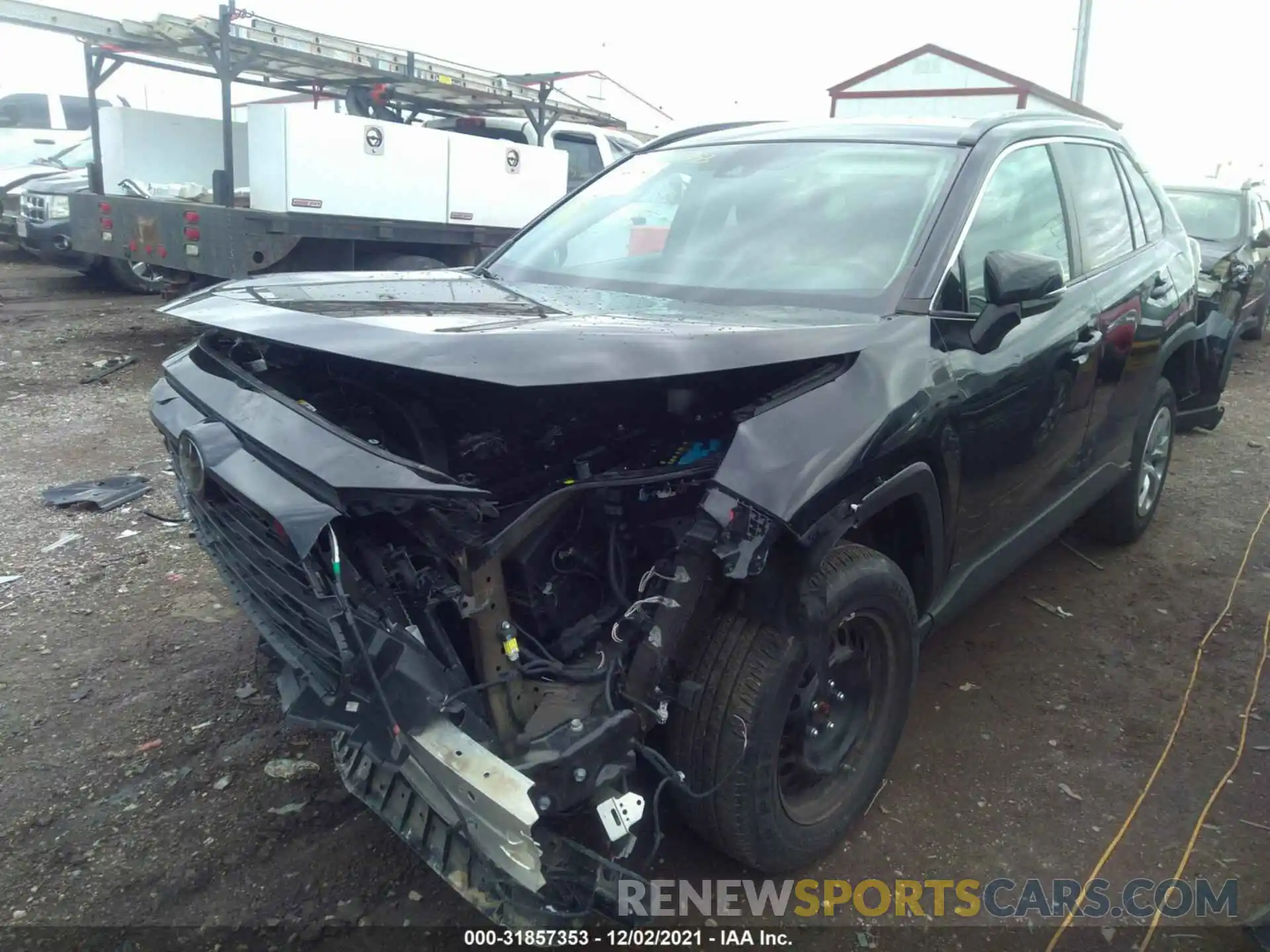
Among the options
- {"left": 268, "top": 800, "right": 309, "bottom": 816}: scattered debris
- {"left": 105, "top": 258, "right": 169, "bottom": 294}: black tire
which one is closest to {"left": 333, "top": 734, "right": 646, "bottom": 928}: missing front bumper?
{"left": 268, "top": 800, "right": 309, "bottom": 816}: scattered debris

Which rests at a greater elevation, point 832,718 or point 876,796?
point 832,718

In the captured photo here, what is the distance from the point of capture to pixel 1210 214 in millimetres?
9477

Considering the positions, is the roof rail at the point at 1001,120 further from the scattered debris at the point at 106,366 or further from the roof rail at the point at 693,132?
the scattered debris at the point at 106,366

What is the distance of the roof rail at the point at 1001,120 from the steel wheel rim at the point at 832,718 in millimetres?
1657

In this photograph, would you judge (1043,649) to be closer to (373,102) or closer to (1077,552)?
(1077,552)

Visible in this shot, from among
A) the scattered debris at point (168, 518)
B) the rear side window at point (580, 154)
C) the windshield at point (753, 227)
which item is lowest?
the scattered debris at point (168, 518)

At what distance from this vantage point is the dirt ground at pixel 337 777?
8.07ft

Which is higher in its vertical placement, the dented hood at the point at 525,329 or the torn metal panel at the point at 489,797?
the dented hood at the point at 525,329

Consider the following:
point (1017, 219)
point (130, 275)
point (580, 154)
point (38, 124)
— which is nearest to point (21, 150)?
point (38, 124)

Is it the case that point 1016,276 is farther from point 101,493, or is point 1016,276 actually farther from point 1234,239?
point 1234,239

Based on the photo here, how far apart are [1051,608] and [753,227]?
2.28 metres

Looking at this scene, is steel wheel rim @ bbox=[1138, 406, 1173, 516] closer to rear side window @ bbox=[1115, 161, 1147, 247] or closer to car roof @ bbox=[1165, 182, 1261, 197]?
rear side window @ bbox=[1115, 161, 1147, 247]

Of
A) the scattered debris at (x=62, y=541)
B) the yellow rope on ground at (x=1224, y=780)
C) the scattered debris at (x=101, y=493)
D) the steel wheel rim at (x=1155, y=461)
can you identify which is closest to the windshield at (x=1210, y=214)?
the steel wheel rim at (x=1155, y=461)

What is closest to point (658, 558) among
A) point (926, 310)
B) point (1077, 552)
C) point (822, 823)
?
point (822, 823)
